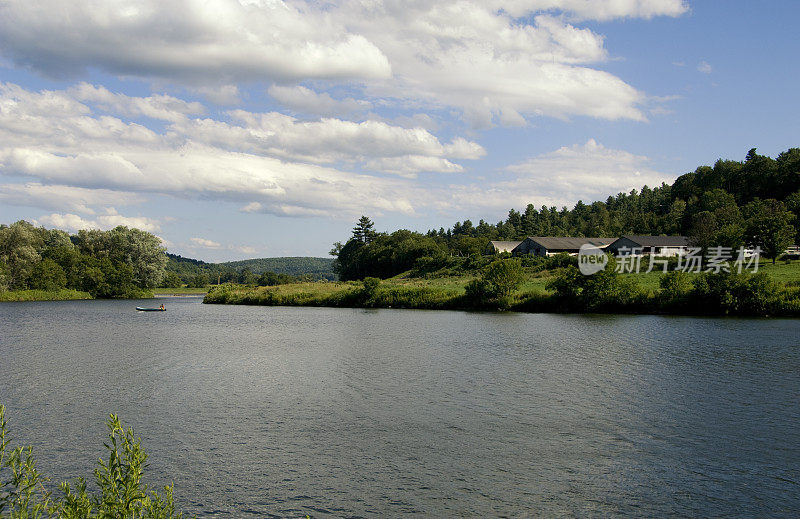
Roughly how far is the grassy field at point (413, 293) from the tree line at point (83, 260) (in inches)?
1191

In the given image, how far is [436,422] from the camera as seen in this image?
2212cm

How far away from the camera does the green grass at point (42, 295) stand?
10762cm

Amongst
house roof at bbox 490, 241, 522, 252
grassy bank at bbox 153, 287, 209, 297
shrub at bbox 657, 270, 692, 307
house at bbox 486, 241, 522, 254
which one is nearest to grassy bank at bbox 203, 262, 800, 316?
shrub at bbox 657, 270, 692, 307

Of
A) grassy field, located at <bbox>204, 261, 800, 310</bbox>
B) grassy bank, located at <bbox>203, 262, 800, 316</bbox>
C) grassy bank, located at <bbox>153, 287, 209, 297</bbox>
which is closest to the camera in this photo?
grassy bank, located at <bbox>203, 262, 800, 316</bbox>

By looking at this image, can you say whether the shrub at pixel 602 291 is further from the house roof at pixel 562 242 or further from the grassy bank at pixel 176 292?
the grassy bank at pixel 176 292

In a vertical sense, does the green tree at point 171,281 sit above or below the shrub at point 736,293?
below

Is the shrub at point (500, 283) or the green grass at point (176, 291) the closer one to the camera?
the shrub at point (500, 283)

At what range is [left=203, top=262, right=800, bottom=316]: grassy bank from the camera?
62.6 meters

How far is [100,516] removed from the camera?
7828 mm

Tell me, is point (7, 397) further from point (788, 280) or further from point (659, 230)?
point (659, 230)

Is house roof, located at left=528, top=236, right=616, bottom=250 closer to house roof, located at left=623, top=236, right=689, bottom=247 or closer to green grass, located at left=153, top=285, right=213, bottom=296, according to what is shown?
house roof, located at left=623, top=236, right=689, bottom=247

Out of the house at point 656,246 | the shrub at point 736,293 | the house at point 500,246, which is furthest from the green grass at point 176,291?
the shrub at point 736,293

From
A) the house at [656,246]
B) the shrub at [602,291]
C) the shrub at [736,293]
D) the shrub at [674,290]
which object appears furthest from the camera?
the house at [656,246]

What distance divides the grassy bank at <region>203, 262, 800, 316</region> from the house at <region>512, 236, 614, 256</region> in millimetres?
30438
